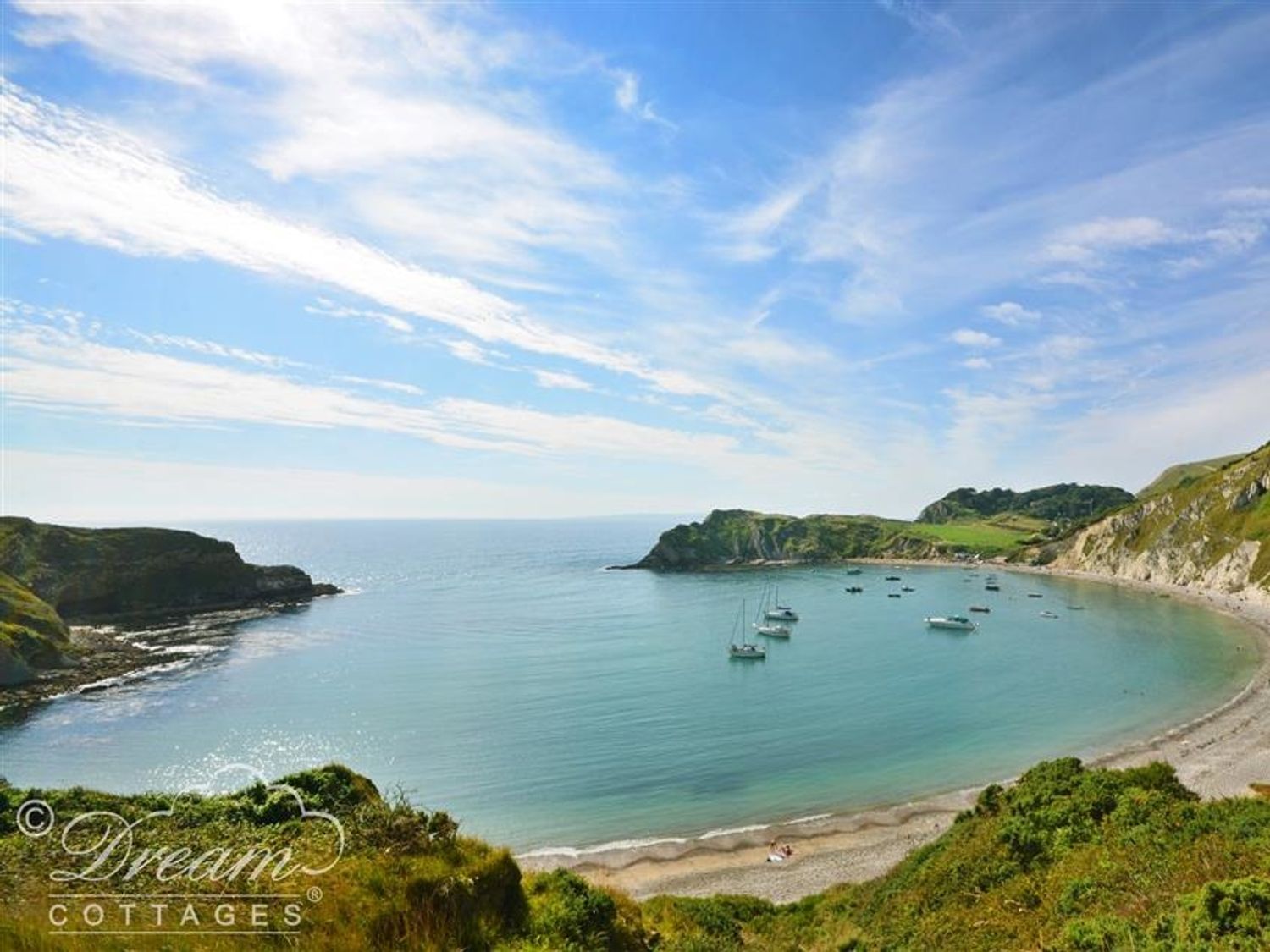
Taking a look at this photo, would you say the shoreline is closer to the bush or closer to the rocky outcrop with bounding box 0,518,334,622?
the rocky outcrop with bounding box 0,518,334,622

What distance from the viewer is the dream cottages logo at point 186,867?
10.0 meters

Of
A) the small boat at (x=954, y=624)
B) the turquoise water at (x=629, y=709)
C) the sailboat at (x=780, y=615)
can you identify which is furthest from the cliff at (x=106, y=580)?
the small boat at (x=954, y=624)

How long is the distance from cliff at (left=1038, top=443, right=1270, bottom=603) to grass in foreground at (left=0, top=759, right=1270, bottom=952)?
419 feet

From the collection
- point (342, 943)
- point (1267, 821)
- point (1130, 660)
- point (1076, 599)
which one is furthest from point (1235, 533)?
point (342, 943)

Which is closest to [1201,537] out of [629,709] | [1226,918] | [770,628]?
[770,628]

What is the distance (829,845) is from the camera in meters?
38.1

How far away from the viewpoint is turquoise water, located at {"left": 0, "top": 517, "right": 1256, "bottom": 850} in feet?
153

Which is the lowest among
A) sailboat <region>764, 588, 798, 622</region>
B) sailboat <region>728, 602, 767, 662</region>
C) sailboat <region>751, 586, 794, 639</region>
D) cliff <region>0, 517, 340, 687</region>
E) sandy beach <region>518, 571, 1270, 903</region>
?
sandy beach <region>518, 571, 1270, 903</region>

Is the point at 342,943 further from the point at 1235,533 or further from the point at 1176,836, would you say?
the point at 1235,533

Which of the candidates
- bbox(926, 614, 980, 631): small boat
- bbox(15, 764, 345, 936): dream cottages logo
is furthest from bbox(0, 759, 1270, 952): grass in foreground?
bbox(926, 614, 980, 631): small boat

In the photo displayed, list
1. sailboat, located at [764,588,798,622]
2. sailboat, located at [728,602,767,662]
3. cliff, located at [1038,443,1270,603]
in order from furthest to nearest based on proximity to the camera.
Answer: cliff, located at [1038,443,1270,603] < sailboat, located at [764,588,798,622] < sailboat, located at [728,602,767,662]

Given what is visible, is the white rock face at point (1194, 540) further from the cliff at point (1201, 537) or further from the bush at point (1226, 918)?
the bush at point (1226, 918)

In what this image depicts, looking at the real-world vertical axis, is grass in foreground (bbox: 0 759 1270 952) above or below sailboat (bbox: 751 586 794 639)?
above

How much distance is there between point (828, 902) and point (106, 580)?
134 metres
